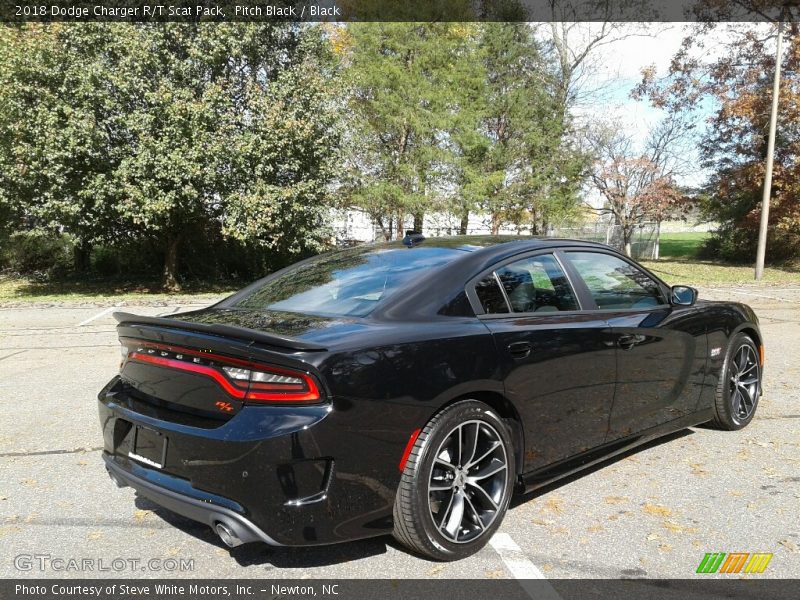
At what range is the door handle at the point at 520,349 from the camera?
10.6 feet

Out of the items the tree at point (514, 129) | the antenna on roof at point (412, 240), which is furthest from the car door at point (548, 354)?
the tree at point (514, 129)

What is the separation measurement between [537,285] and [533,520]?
4.23ft

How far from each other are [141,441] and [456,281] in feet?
5.57

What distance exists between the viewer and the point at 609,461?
4.42 m

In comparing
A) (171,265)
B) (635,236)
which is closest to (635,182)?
(635,236)

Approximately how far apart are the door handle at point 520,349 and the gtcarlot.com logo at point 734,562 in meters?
1.26

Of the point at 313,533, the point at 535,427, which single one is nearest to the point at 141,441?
the point at 313,533

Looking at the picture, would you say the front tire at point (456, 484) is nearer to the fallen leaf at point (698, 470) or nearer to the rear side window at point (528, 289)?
the rear side window at point (528, 289)

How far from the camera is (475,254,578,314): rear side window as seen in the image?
11.2 ft

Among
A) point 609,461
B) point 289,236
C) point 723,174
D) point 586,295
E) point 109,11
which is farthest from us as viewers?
point 723,174

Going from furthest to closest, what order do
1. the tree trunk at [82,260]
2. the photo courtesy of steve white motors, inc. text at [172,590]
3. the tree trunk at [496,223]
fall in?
the tree trunk at [496,223]
the tree trunk at [82,260]
the photo courtesy of steve white motors, inc. text at [172,590]

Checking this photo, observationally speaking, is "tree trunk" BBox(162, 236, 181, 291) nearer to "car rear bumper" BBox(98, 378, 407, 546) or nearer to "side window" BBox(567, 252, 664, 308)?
"side window" BBox(567, 252, 664, 308)

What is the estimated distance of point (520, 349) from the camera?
3.28m

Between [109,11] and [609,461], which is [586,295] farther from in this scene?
[109,11]
